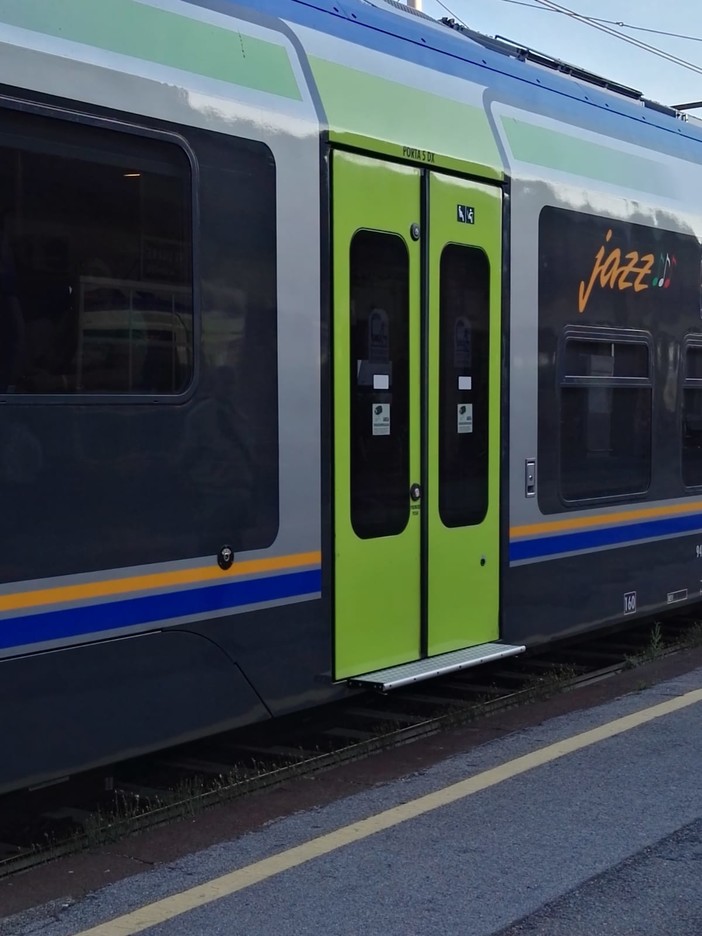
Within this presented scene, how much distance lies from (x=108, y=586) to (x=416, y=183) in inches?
106

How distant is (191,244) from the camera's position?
5004 mm

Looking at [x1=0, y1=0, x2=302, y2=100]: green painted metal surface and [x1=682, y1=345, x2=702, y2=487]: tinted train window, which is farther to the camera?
[x1=682, y1=345, x2=702, y2=487]: tinted train window

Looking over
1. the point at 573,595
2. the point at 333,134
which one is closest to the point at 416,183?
the point at 333,134

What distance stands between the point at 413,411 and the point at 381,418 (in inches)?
10.0

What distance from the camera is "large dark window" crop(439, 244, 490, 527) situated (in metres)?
6.40

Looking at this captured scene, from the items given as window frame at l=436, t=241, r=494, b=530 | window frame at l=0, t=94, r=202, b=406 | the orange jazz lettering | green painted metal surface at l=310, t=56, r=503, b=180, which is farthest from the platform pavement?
green painted metal surface at l=310, t=56, r=503, b=180

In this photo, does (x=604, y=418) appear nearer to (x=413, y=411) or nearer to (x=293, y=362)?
(x=413, y=411)

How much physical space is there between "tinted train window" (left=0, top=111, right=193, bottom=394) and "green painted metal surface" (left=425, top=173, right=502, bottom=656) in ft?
5.59

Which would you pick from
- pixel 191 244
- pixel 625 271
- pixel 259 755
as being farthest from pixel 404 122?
pixel 259 755

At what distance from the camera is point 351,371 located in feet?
19.1

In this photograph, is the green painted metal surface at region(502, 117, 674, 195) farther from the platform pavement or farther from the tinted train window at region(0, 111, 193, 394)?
the platform pavement

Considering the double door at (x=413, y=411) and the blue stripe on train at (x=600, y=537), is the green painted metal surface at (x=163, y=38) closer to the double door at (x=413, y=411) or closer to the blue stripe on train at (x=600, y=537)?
the double door at (x=413, y=411)

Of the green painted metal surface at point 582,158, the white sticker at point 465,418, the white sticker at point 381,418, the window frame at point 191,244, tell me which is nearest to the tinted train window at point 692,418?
the green painted metal surface at point 582,158

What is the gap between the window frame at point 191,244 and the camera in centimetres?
437
